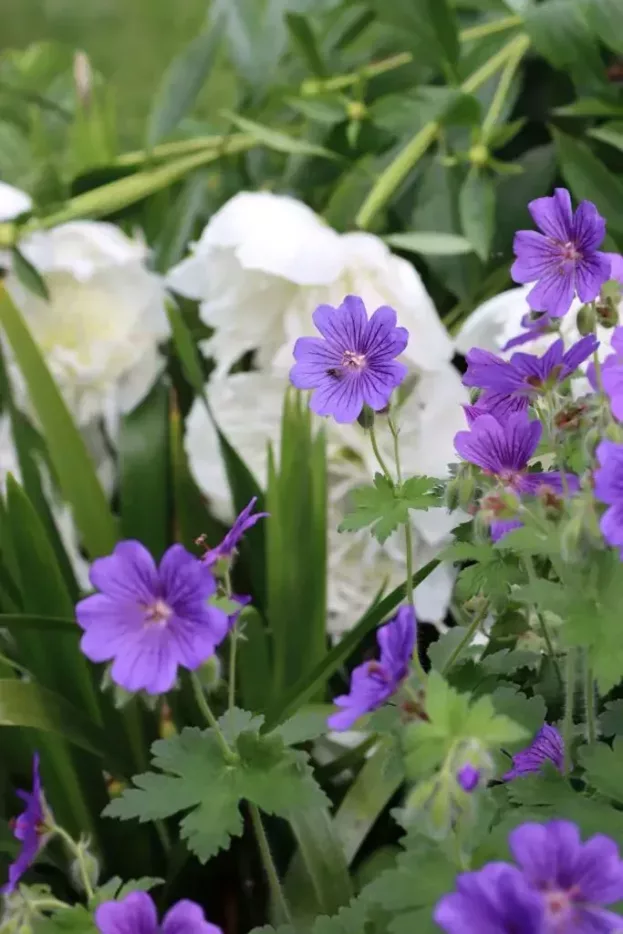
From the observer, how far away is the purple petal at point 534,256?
0.27m

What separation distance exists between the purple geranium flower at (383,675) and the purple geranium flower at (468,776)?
0.08 feet

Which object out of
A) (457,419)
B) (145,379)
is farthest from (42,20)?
(457,419)

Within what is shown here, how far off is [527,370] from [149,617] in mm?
124

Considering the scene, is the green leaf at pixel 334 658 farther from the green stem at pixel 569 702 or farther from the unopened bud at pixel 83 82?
the unopened bud at pixel 83 82

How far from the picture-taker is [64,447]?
0.49 meters

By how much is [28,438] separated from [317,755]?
0.82ft

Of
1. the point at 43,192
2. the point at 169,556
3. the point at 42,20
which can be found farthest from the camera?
the point at 42,20

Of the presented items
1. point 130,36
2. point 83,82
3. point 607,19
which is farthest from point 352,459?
point 130,36

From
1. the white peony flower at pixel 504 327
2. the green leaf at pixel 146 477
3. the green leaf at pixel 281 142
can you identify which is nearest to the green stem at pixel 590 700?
the white peony flower at pixel 504 327

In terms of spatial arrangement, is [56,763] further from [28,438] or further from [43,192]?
[43,192]

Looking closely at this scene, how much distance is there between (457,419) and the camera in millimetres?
437

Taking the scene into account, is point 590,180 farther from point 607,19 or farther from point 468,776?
point 468,776

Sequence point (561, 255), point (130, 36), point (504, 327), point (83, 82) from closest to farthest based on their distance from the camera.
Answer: point (561, 255) < point (504, 327) < point (83, 82) < point (130, 36)

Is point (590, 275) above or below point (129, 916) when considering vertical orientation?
above
